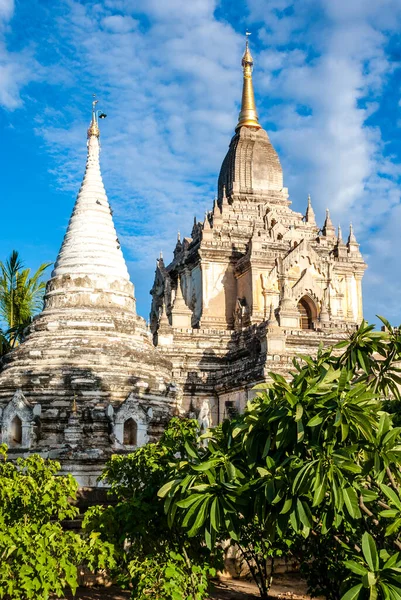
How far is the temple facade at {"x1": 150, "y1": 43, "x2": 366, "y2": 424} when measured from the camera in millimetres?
27734

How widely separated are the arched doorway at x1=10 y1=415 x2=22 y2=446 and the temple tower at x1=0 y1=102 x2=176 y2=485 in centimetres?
2

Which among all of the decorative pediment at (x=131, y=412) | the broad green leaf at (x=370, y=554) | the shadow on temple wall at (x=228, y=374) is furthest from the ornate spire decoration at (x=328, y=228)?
the broad green leaf at (x=370, y=554)

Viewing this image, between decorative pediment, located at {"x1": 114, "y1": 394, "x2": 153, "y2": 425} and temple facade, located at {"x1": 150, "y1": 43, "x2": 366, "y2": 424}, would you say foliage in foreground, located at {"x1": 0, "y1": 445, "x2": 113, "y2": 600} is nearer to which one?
decorative pediment, located at {"x1": 114, "y1": 394, "x2": 153, "y2": 425}

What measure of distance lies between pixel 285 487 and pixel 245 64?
4202 centimetres

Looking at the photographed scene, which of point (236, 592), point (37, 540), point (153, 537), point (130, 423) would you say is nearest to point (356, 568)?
point (153, 537)

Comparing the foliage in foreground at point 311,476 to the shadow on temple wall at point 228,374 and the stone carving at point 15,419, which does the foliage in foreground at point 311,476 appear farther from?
the shadow on temple wall at point 228,374

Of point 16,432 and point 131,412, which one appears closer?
point 16,432

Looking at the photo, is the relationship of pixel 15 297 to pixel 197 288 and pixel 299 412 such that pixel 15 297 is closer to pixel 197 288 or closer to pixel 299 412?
pixel 197 288

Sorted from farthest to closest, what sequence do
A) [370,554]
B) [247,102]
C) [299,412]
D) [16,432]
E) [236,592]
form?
[247,102]
[16,432]
[236,592]
[299,412]
[370,554]

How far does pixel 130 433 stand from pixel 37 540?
9482mm

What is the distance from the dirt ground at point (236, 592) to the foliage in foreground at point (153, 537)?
5.03 feet

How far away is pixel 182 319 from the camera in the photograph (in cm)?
3075

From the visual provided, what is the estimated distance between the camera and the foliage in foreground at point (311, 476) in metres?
6.86

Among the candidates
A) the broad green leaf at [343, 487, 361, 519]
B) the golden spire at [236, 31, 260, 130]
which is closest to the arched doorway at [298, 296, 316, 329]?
the golden spire at [236, 31, 260, 130]
